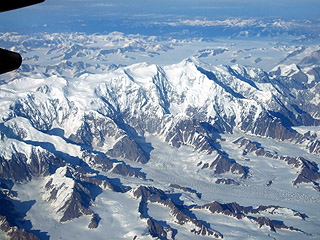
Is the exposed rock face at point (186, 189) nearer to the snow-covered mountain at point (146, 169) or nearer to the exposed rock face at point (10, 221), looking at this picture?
the snow-covered mountain at point (146, 169)

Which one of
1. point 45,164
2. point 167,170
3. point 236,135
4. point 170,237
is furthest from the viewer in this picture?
point 236,135

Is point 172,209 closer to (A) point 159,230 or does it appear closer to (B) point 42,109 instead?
(A) point 159,230

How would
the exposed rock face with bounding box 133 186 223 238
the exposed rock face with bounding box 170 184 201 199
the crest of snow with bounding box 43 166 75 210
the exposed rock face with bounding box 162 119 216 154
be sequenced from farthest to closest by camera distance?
the exposed rock face with bounding box 162 119 216 154 → the exposed rock face with bounding box 170 184 201 199 → the crest of snow with bounding box 43 166 75 210 → the exposed rock face with bounding box 133 186 223 238

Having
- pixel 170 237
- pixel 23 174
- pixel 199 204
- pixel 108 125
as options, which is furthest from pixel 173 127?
pixel 170 237

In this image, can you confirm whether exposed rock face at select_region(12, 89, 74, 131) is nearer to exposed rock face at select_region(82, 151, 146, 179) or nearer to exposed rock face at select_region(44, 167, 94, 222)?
exposed rock face at select_region(82, 151, 146, 179)

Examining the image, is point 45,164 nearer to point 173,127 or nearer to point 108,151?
point 108,151

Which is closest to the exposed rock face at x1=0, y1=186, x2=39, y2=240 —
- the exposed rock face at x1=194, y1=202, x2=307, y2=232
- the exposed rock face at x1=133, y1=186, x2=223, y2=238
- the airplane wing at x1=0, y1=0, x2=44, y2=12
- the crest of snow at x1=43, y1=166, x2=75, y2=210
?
the crest of snow at x1=43, y1=166, x2=75, y2=210
